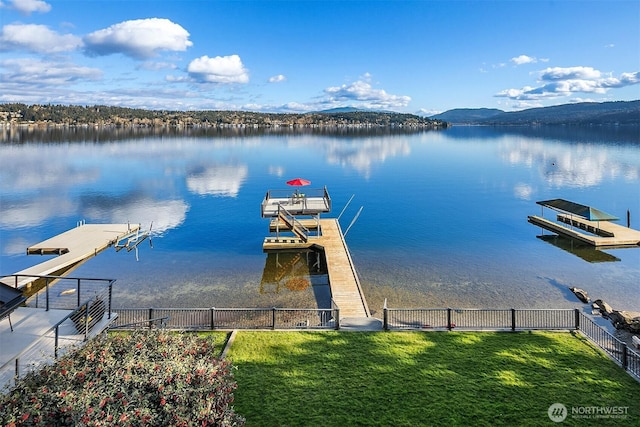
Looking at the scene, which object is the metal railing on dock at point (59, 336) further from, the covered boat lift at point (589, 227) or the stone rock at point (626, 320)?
the covered boat lift at point (589, 227)

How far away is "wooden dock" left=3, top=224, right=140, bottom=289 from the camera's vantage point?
87.4ft

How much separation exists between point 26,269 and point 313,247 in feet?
62.0

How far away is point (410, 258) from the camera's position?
3002cm

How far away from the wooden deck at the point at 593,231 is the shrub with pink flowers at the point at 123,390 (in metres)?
35.1

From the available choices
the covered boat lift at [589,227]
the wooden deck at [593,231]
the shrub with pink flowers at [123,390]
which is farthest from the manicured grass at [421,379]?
the covered boat lift at [589,227]

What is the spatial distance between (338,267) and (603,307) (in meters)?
13.8

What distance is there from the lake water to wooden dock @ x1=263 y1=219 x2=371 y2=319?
102 centimetres

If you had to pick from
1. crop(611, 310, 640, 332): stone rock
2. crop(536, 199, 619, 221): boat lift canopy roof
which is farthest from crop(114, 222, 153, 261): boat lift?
crop(536, 199, 619, 221): boat lift canopy roof

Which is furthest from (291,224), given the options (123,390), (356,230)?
(123,390)

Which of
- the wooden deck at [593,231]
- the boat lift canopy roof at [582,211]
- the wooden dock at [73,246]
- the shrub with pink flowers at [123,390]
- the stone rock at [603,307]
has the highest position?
the boat lift canopy roof at [582,211]

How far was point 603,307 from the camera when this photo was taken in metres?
20.8

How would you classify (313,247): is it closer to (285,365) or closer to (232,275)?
(232,275)

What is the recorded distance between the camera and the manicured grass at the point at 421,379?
9797 millimetres

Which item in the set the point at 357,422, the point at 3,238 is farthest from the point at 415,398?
the point at 3,238
